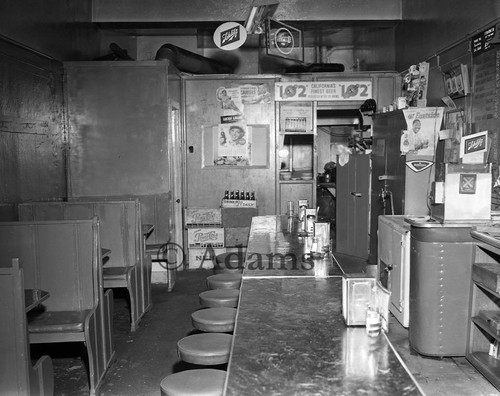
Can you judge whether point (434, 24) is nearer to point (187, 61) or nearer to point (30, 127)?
point (187, 61)

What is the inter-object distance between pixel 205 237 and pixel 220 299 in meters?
4.03

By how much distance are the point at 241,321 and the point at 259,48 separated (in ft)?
27.3

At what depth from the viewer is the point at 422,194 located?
19.5 feet

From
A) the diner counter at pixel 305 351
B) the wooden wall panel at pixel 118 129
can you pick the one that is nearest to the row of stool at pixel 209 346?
the diner counter at pixel 305 351

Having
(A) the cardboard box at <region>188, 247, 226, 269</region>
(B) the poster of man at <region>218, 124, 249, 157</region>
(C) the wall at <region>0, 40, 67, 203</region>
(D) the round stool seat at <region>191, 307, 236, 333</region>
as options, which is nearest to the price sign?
(B) the poster of man at <region>218, 124, 249, 157</region>

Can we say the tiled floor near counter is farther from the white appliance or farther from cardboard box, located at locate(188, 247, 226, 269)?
cardboard box, located at locate(188, 247, 226, 269)

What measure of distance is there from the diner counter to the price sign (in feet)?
17.6

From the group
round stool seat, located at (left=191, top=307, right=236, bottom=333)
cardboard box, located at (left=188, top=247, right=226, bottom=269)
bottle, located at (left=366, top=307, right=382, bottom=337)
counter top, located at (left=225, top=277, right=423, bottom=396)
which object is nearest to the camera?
counter top, located at (left=225, top=277, right=423, bottom=396)

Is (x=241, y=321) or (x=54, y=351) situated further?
(x=54, y=351)

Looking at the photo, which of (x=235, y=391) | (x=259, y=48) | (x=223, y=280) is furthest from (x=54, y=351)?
(x=259, y=48)

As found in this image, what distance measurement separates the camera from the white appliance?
4.19 meters

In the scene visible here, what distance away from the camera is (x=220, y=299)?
362cm

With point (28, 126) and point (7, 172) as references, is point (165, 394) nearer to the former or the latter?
point (7, 172)

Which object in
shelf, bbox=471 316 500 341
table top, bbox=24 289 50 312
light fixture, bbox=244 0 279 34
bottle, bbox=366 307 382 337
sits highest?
light fixture, bbox=244 0 279 34
